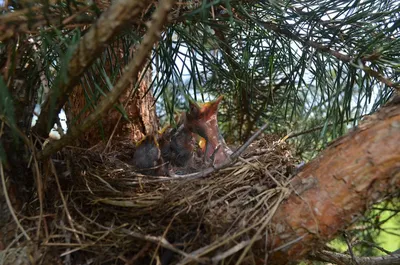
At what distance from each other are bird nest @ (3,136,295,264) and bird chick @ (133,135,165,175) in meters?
0.18

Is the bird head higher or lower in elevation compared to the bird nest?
higher

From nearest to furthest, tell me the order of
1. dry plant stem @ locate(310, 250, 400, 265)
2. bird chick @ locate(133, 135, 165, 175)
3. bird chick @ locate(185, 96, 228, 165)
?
1. dry plant stem @ locate(310, 250, 400, 265)
2. bird chick @ locate(133, 135, 165, 175)
3. bird chick @ locate(185, 96, 228, 165)

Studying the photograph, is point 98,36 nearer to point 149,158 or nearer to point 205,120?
point 149,158

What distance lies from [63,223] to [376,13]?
986 millimetres

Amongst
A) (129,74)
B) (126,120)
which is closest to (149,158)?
(126,120)

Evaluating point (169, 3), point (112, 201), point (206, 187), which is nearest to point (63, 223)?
point (112, 201)

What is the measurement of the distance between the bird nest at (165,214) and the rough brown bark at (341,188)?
0.14 feet

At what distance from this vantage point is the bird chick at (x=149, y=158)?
57.3 inches

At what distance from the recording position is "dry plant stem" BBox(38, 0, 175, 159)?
0.69 m

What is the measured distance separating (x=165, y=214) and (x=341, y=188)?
1.24 ft

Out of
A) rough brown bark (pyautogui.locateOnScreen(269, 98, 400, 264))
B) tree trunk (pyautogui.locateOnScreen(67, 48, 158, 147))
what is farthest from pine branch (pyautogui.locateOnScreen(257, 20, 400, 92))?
tree trunk (pyautogui.locateOnScreen(67, 48, 158, 147))

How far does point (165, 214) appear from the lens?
101 centimetres

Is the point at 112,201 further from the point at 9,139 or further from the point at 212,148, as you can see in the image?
the point at 212,148

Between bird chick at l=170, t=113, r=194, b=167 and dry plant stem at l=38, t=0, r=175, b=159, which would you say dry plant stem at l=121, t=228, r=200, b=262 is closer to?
dry plant stem at l=38, t=0, r=175, b=159
